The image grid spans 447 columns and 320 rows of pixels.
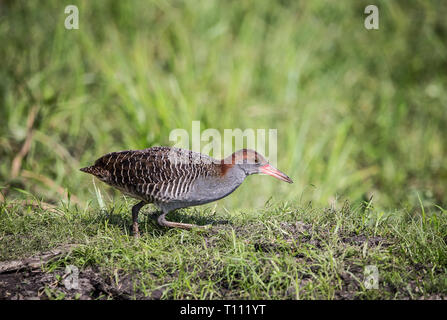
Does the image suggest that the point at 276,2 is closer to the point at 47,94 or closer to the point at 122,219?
the point at 47,94

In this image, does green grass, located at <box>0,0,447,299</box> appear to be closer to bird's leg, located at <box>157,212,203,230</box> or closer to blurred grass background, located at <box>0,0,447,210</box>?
blurred grass background, located at <box>0,0,447,210</box>

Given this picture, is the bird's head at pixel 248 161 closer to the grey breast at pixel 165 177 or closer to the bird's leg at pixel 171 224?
the grey breast at pixel 165 177

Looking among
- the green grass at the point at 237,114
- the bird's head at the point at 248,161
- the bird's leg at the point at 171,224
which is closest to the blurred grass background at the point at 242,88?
the green grass at the point at 237,114

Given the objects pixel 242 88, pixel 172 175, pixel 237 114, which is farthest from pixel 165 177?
pixel 242 88

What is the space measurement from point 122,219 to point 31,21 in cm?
504

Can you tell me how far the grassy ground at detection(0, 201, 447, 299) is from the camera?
4.27 m

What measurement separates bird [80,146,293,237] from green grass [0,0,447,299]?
32 centimetres

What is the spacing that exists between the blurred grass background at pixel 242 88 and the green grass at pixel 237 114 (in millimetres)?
27

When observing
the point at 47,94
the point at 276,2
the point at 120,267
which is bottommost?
the point at 120,267

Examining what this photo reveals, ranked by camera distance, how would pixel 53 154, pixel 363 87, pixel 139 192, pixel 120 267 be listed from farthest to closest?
pixel 363 87 → pixel 53 154 → pixel 139 192 → pixel 120 267

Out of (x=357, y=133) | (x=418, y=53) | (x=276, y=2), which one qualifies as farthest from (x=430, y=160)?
(x=276, y=2)

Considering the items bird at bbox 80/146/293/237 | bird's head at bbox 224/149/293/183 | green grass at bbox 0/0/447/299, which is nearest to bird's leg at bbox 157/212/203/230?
bird at bbox 80/146/293/237

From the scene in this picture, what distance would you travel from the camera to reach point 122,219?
5.54 metres

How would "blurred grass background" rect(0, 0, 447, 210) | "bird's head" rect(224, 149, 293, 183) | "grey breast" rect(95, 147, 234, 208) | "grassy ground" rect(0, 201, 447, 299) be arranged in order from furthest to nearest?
"blurred grass background" rect(0, 0, 447, 210) < "bird's head" rect(224, 149, 293, 183) < "grey breast" rect(95, 147, 234, 208) < "grassy ground" rect(0, 201, 447, 299)
